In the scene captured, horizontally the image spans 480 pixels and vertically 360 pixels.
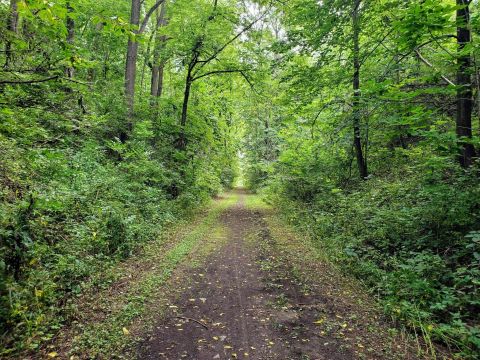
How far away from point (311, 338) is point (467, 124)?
18.8 ft

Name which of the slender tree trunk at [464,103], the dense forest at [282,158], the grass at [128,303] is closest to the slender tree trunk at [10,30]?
the dense forest at [282,158]

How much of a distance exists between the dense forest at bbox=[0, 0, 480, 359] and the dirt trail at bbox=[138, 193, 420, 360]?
3.74ft

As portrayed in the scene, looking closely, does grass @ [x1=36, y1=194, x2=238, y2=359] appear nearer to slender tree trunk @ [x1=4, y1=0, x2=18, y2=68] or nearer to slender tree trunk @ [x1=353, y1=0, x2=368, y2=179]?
slender tree trunk @ [x1=4, y1=0, x2=18, y2=68]

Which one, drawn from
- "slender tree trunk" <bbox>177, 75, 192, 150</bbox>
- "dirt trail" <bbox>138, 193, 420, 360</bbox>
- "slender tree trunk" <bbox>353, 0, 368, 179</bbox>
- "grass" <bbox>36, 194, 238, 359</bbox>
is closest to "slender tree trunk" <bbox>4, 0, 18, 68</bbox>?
"grass" <bbox>36, 194, 238, 359</bbox>

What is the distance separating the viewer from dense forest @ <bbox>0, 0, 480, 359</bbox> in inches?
165

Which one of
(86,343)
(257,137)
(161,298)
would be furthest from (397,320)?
(257,137)

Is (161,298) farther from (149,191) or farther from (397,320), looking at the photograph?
(149,191)

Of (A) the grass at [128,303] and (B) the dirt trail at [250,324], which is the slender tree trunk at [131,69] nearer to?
(A) the grass at [128,303]

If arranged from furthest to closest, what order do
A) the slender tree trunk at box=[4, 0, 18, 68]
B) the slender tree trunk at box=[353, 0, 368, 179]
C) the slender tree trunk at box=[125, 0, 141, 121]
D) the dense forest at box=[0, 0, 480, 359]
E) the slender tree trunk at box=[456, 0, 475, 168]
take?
1. the slender tree trunk at box=[125, 0, 141, 121]
2. the slender tree trunk at box=[353, 0, 368, 179]
3. the slender tree trunk at box=[456, 0, 475, 168]
4. the dense forest at box=[0, 0, 480, 359]
5. the slender tree trunk at box=[4, 0, 18, 68]

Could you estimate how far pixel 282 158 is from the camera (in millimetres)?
15141

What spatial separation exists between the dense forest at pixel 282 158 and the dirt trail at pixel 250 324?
1.14m

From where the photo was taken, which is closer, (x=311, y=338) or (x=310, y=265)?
(x=311, y=338)

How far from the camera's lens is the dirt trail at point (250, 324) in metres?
3.77

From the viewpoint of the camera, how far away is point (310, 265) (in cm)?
686
